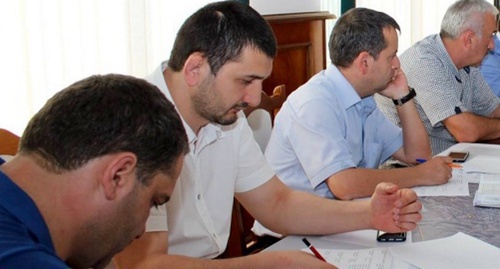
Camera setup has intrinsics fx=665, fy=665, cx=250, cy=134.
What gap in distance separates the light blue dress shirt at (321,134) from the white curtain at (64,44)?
0.66m

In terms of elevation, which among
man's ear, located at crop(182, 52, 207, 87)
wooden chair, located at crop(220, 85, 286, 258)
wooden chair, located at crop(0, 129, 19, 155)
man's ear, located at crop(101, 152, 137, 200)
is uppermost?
man's ear, located at crop(182, 52, 207, 87)

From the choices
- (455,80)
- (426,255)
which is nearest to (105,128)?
(426,255)

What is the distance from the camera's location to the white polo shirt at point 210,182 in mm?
1626

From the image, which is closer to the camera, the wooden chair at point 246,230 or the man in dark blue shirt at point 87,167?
the man in dark blue shirt at point 87,167

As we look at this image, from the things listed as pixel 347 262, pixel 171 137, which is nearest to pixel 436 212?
pixel 347 262

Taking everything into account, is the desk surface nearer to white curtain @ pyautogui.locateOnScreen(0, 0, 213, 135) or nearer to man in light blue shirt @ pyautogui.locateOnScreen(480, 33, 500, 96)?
white curtain @ pyautogui.locateOnScreen(0, 0, 213, 135)

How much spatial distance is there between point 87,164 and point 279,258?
66cm

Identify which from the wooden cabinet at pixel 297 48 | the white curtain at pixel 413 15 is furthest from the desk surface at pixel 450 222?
the white curtain at pixel 413 15

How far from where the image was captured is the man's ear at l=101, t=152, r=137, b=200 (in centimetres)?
84

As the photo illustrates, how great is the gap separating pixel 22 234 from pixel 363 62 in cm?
173

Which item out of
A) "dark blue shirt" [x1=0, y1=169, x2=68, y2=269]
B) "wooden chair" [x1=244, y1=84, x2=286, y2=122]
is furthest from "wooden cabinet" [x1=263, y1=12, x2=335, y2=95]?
"dark blue shirt" [x1=0, y1=169, x2=68, y2=269]

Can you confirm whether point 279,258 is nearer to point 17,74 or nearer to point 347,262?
point 347,262

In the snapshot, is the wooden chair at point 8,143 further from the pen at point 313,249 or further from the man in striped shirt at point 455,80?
the man in striped shirt at point 455,80

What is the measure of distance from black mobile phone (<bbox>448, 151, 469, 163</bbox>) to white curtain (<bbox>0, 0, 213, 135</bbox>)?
118 cm
